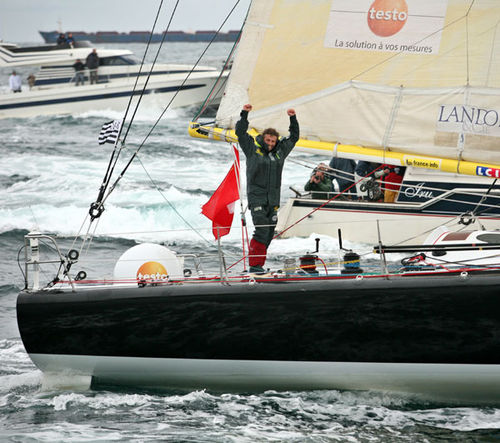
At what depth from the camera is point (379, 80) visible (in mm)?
8352

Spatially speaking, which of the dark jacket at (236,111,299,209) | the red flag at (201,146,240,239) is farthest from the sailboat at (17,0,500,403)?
the dark jacket at (236,111,299,209)

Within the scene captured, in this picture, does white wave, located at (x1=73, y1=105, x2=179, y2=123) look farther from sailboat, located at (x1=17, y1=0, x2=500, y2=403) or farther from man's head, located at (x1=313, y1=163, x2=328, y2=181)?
sailboat, located at (x1=17, y1=0, x2=500, y2=403)

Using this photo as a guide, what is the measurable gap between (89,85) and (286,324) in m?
25.1

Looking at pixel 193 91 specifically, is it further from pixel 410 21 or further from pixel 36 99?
pixel 410 21

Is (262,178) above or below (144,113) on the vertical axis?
below

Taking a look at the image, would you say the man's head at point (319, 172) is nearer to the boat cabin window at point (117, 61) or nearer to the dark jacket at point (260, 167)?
the dark jacket at point (260, 167)

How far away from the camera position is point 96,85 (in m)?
29.6

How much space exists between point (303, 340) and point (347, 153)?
2861 mm

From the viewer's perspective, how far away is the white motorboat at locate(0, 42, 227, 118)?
97.1 ft

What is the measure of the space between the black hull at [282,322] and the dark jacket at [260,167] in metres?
0.99

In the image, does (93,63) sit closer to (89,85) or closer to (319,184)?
(89,85)

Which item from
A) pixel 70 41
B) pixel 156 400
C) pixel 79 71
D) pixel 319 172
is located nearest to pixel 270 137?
pixel 156 400

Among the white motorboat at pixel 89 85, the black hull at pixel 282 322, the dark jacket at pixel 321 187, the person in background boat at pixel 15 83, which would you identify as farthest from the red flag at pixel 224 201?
the person in background boat at pixel 15 83

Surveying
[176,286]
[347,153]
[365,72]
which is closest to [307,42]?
[365,72]
